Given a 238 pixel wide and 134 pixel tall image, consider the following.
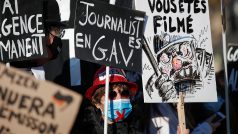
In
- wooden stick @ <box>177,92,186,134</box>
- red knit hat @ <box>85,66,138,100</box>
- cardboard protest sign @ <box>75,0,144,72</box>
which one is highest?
cardboard protest sign @ <box>75,0,144,72</box>

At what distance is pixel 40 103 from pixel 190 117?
9.24ft

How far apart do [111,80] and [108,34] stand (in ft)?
1.45

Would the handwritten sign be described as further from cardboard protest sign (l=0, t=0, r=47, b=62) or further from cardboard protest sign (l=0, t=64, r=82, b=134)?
cardboard protest sign (l=0, t=64, r=82, b=134)

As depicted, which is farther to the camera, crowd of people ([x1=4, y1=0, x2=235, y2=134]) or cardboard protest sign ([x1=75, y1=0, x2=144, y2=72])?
crowd of people ([x1=4, y1=0, x2=235, y2=134])

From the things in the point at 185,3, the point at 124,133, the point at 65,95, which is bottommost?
the point at 124,133

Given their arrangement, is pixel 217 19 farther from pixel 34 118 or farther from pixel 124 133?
pixel 34 118

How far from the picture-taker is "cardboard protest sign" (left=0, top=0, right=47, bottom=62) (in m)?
5.14

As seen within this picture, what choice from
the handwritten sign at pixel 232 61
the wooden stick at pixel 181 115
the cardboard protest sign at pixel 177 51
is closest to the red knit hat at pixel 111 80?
the cardboard protest sign at pixel 177 51

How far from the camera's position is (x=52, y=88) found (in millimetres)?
3811

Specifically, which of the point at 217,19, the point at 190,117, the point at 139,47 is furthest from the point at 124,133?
the point at 217,19

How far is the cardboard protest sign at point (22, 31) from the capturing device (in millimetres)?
5145

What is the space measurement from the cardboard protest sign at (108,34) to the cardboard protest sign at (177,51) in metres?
0.16

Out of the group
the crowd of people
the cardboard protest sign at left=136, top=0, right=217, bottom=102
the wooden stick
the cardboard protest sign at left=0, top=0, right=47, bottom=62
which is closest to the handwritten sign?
the crowd of people

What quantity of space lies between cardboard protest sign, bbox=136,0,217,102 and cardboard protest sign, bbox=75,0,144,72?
165 mm
